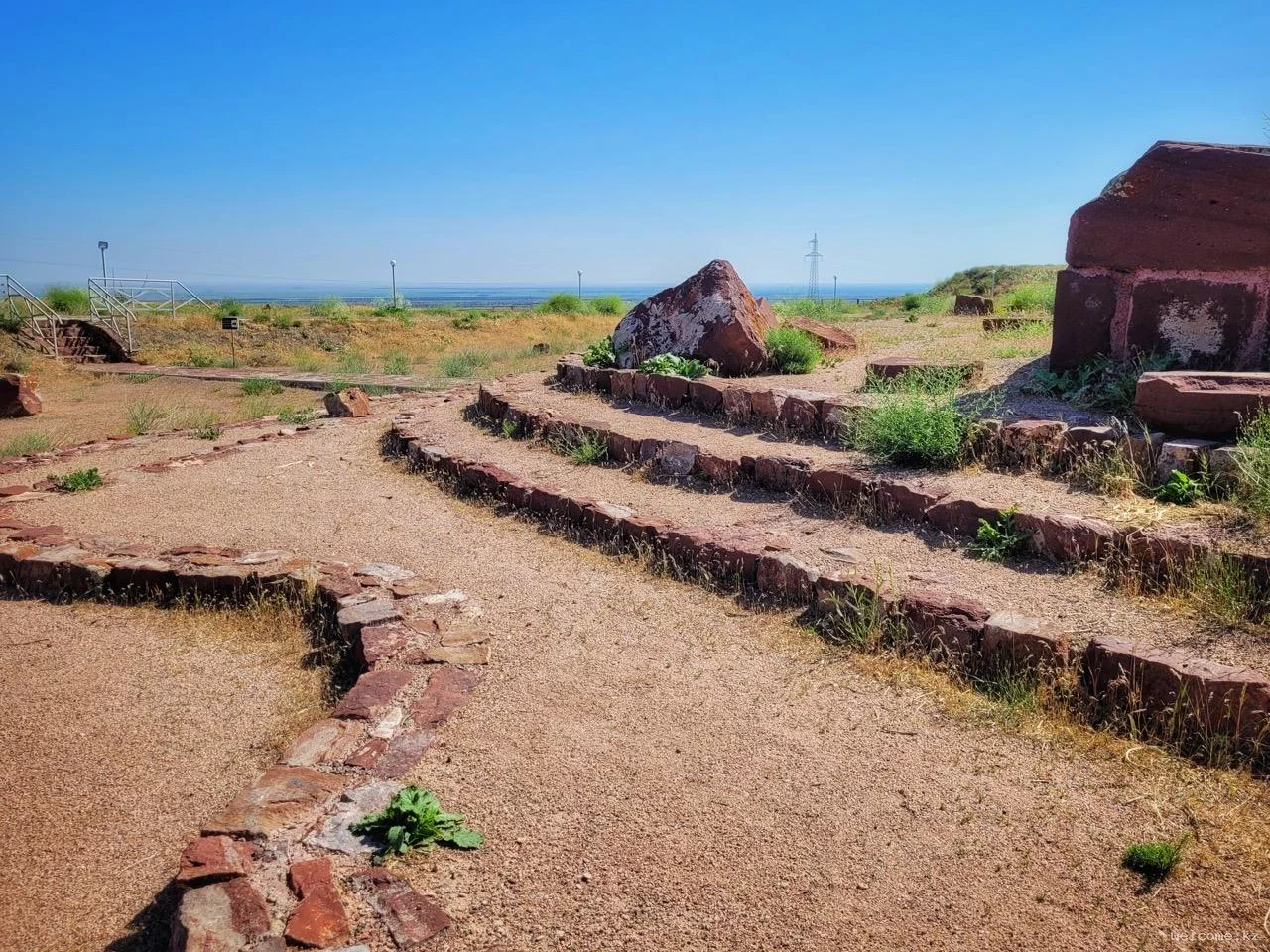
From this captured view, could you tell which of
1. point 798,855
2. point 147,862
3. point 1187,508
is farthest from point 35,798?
point 1187,508

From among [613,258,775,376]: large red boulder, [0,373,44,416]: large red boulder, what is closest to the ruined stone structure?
[613,258,775,376]: large red boulder

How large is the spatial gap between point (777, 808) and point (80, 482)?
745 cm

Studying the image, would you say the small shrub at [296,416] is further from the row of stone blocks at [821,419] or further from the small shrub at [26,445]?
the row of stone blocks at [821,419]

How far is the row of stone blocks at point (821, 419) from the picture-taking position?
18.9 feet

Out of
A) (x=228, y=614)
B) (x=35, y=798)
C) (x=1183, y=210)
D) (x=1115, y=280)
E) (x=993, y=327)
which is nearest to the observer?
(x=35, y=798)

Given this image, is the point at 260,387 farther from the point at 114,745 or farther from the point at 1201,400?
the point at 1201,400

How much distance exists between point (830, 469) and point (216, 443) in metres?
7.18

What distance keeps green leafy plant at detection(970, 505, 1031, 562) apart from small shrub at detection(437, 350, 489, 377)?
11623 millimetres

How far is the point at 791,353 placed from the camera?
10.3 m

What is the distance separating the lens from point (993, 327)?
39.8 feet

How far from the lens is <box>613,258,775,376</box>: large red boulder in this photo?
10.3 meters

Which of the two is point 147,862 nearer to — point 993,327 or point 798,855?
point 798,855

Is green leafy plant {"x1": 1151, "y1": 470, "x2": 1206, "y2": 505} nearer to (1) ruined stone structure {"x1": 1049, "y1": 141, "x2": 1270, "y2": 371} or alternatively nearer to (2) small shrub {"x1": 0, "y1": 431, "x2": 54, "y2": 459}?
(1) ruined stone structure {"x1": 1049, "y1": 141, "x2": 1270, "y2": 371}

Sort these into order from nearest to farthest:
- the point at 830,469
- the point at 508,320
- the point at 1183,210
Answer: the point at 830,469 < the point at 1183,210 < the point at 508,320
